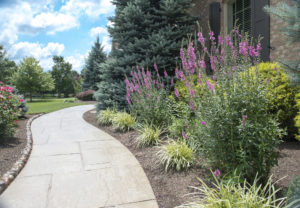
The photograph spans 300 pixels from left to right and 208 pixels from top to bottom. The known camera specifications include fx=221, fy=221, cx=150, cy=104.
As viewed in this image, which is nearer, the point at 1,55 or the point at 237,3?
the point at 237,3

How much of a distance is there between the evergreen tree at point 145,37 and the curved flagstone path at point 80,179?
2676 millimetres

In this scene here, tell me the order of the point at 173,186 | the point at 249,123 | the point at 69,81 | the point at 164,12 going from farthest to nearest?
the point at 69,81, the point at 164,12, the point at 173,186, the point at 249,123

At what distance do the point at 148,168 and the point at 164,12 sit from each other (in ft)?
15.6

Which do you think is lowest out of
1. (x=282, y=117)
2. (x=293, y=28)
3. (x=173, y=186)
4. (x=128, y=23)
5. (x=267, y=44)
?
(x=173, y=186)

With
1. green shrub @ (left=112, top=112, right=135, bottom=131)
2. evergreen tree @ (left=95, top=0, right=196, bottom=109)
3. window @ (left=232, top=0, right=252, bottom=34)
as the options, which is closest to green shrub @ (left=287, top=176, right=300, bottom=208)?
green shrub @ (left=112, top=112, right=135, bottom=131)

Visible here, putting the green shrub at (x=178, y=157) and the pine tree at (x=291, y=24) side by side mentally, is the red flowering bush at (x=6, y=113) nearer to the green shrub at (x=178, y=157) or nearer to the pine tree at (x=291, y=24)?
the green shrub at (x=178, y=157)

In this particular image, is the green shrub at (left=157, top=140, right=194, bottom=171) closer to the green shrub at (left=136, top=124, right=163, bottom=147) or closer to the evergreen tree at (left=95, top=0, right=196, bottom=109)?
the green shrub at (left=136, top=124, right=163, bottom=147)

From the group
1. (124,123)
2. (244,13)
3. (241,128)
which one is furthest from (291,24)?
(244,13)

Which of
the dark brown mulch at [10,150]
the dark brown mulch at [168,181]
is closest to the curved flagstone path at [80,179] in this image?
the dark brown mulch at [168,181]

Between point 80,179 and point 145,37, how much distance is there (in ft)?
16.4

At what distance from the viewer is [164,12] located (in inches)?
252

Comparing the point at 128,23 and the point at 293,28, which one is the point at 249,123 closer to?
the point at 293,28

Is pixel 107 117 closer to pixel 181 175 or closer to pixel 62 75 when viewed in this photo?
pixel 181 175

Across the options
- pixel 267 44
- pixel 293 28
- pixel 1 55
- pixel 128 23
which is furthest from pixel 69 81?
pixel 293 28
